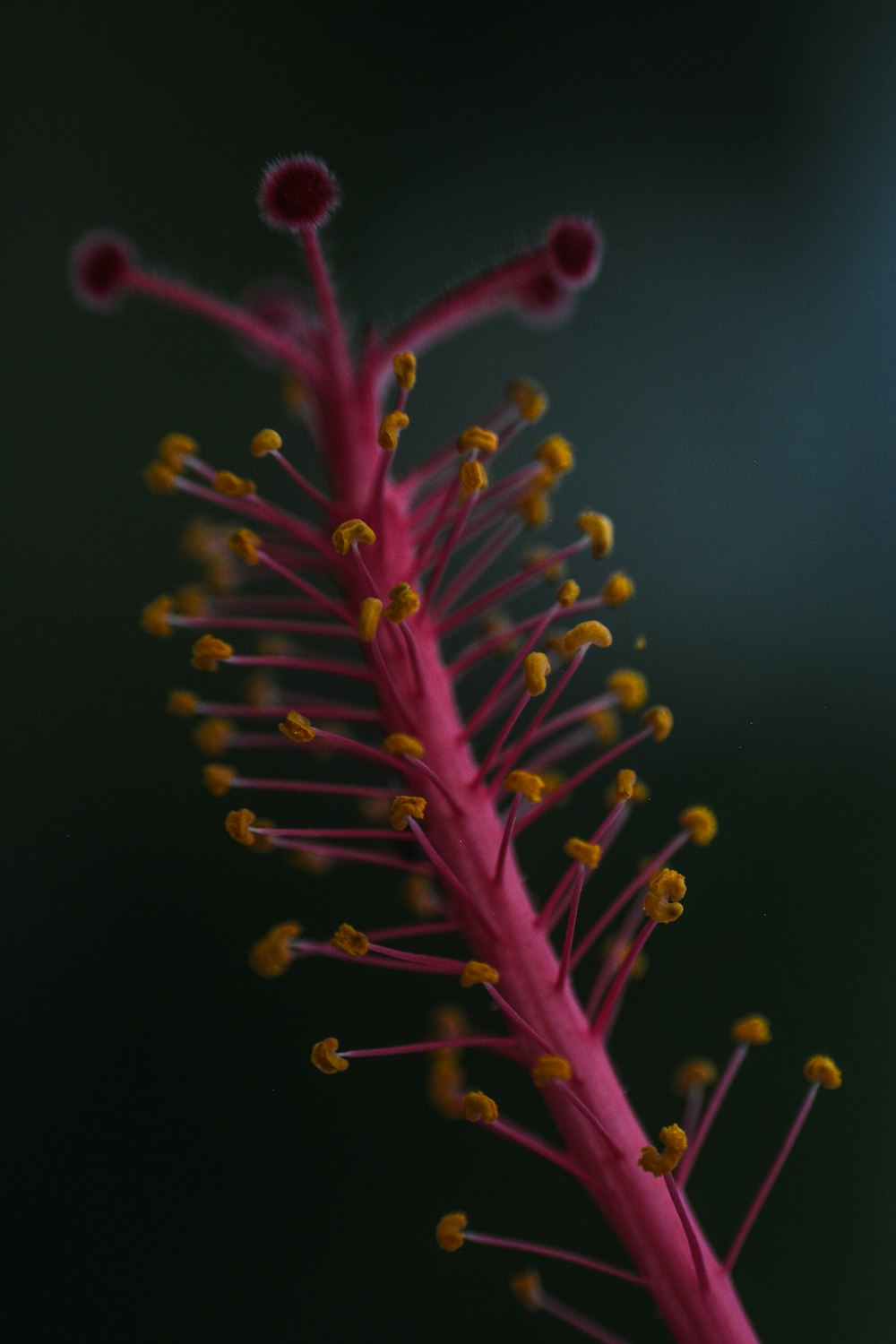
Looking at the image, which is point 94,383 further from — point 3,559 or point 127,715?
point 127,715

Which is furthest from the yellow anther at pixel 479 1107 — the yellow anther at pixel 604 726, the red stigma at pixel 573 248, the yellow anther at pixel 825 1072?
the red stigma at pixel 573 248

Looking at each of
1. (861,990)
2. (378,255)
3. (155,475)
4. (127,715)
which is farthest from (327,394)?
(378,255)

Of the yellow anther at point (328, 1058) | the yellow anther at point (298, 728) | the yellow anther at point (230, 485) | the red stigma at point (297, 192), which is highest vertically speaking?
the red stigma at point (297, 192)

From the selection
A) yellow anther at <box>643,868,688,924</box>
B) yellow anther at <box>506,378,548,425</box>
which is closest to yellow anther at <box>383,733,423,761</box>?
yellow anther at <box>643,868,688,924</box>

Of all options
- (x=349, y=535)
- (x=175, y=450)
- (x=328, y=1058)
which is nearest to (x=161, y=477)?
(x=175, y=450)

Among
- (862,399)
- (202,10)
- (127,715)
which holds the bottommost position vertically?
(127,715)

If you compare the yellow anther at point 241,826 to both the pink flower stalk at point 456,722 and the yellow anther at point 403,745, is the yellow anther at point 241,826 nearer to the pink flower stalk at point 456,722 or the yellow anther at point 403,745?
the pink flower stalk at point 456,722

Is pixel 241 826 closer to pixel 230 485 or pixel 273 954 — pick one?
pixel 273 954

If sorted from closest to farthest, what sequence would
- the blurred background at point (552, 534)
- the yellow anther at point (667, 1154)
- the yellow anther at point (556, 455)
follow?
1. the yellow anther at point (667, 1154)
2. the yellow anther at point (556, 455)
3. the blurred background at point (552, 534)
